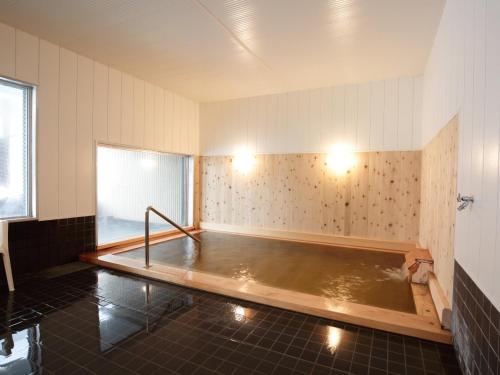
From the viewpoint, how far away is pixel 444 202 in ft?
8.46

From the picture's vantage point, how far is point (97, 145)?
14.4 ft

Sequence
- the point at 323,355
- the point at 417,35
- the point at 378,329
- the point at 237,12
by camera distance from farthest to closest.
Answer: the point at 417,35 < the point at 237,12 < the point at 378,329 < the point at 323,355

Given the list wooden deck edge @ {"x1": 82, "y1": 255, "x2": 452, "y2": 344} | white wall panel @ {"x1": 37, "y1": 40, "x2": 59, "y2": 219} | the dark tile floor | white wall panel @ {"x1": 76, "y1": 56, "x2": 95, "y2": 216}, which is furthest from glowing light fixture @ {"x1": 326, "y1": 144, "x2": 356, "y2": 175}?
white wall panel @ {"x1": 37, "y1": 40, "x2": 59, "y2": 219}

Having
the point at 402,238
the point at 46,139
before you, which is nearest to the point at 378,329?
the point at 402,238

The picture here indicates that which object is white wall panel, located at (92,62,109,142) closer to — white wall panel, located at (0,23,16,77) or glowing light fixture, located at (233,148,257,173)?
white wall panel, located at (0,23,16,77)

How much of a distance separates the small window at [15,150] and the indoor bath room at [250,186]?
0.02m

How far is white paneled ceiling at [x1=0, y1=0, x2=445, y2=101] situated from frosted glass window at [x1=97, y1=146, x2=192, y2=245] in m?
1.53

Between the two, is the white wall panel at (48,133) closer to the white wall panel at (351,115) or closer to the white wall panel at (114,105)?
the white wall panel at (114,105)

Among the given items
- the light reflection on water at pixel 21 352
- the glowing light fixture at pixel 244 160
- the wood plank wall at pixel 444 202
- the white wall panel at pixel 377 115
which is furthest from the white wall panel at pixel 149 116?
the wood plank wall at pixel 444 202

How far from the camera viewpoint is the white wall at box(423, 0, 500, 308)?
4.43 ft

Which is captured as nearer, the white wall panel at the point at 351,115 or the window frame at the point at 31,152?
the window frame at the point at 31,152

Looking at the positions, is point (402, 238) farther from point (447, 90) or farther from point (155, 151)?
point (155, 151)

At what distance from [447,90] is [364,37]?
1.37 meters

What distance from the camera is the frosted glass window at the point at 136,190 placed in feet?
15.1
